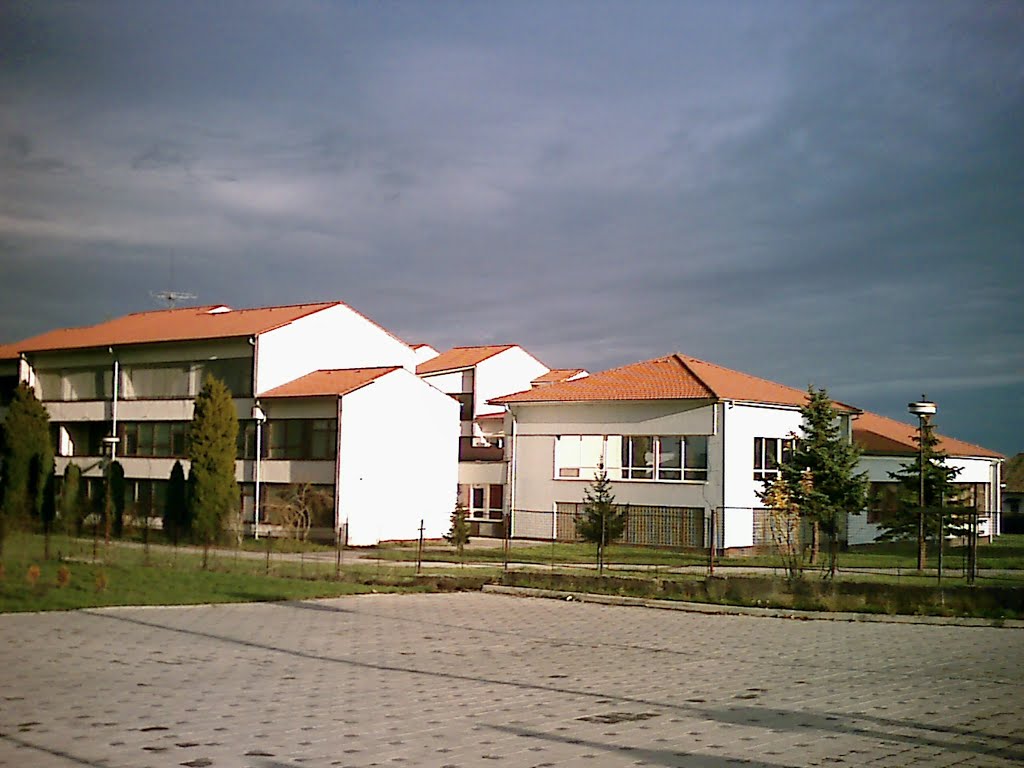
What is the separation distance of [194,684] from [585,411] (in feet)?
105

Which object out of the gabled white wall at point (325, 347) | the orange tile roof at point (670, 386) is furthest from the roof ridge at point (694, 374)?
the gabled white wall at point (325, 347)

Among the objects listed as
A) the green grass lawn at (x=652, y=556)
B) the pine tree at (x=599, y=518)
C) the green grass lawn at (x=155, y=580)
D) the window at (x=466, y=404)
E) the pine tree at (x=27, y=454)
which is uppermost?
the window at (x=466, y=404)

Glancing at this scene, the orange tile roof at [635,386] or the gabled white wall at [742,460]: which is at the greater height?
the orange tile roof at [635,386]

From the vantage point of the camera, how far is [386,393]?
139ft

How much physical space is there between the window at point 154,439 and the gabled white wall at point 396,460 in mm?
8896

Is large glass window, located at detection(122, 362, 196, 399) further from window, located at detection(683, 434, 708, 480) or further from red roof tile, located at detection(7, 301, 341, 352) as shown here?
window, located at detection(683, 434, 708, 480)

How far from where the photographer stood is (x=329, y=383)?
42.5 m

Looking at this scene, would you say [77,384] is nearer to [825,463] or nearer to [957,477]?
[825,463]

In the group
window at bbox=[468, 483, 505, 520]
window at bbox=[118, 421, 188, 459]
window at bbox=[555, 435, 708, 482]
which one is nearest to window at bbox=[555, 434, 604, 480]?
window at bbox=[555, 435, 708, 482]

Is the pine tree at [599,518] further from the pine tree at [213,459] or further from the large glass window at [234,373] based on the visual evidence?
the large glass window at [234,373]

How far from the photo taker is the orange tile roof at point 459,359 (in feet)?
182

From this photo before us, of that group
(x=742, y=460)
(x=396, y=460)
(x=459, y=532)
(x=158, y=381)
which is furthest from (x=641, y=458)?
(x=158, y=381)

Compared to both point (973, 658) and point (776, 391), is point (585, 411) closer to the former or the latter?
point (776, 391)

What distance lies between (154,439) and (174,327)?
5.27 meters
